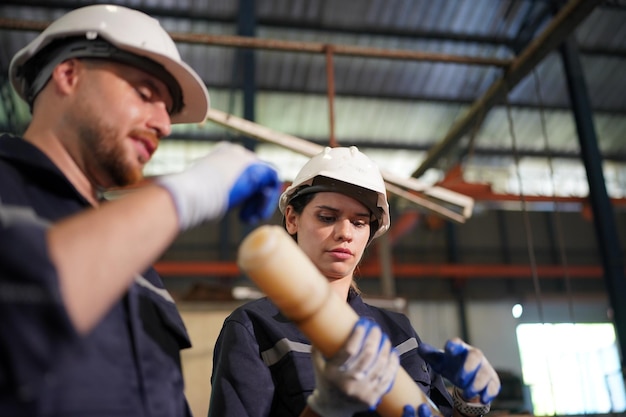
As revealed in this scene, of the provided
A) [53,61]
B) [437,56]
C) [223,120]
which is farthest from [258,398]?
[437,56]

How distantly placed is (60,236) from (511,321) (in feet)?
39.2

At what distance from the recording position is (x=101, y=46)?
3.87 ft

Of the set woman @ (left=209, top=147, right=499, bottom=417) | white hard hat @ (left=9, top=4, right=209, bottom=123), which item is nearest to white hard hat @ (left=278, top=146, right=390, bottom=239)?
woman @ (left=209, top=147, right=499, bottom=417)

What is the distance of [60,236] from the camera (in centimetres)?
80

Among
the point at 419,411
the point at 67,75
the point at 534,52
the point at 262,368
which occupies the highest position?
the point at 534,52

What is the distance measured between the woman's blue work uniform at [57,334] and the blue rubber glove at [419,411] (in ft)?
1.66

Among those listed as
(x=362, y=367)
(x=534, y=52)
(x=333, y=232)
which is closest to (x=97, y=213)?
(x=362, y=367)

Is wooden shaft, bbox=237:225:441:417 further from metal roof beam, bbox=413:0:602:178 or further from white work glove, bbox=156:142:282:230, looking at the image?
metal roof beam, bbox=413:0:602:178

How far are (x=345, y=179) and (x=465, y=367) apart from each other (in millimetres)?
712

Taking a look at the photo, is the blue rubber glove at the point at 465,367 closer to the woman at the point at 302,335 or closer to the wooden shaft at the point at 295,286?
the woman at the point at 302,335

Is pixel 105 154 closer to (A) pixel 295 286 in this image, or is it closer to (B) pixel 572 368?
(A) pixel 295 286

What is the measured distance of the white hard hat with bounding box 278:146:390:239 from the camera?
6.08 ft

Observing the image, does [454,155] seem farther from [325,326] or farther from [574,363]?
[325,326]

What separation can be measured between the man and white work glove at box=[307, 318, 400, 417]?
32 cm
